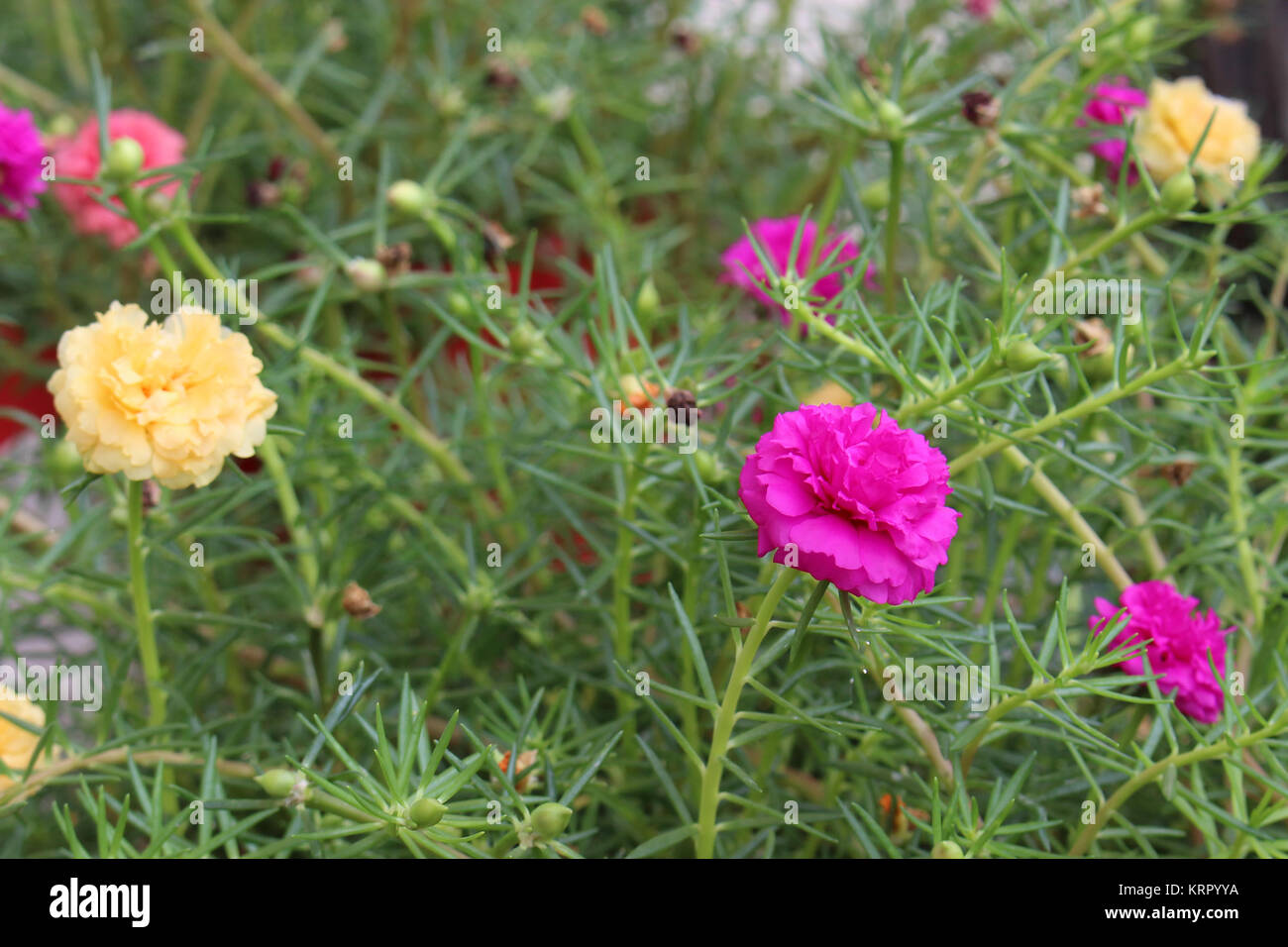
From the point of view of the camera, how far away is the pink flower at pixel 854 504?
367 millimetres

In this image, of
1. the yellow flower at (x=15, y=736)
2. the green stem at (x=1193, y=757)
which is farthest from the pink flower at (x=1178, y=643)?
the yellow flower at (x=15, y=736)

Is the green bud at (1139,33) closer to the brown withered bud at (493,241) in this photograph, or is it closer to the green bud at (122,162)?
the brown withered bud at (493,241)

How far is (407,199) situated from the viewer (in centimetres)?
63

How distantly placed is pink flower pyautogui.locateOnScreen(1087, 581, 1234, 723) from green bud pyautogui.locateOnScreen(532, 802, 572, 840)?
0.71 feet

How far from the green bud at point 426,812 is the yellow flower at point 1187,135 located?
0.49 m

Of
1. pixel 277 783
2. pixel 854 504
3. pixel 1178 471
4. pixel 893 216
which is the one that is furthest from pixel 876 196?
pixel 277 783

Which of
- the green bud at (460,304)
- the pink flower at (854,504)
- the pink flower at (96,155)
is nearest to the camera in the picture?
the pink flower at (854,504)

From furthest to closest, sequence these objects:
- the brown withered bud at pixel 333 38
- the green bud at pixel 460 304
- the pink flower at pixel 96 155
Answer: the brown withered bud at pixel 333 38
the pink flower at pixel 96 155
the green bud at pixel 460 304

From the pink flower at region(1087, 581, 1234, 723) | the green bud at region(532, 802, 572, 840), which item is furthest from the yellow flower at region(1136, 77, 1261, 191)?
the green bud at region(532, 802, 572, 840)

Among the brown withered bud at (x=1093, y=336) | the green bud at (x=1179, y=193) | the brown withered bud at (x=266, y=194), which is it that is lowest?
the brown withered bud at (x=1093, y=336)

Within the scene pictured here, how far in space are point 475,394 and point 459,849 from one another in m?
0.28

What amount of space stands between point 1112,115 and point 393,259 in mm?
413
